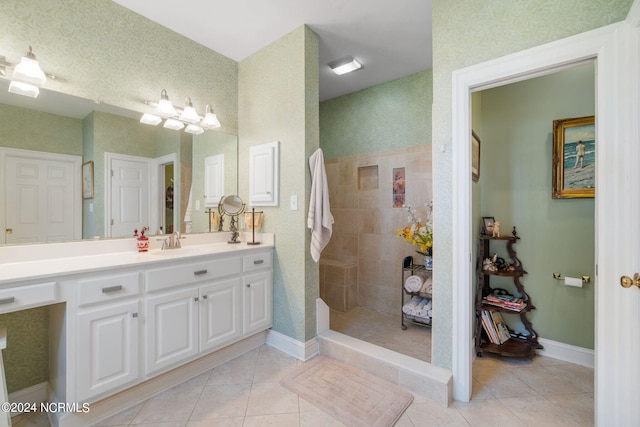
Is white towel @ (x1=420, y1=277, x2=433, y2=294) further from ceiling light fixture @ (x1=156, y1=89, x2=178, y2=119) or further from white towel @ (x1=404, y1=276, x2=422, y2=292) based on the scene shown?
ceiling light fixture @ (x1=156, y1=89, x2=178, y2=119)

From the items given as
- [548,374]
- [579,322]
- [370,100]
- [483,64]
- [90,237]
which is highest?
[370,100]

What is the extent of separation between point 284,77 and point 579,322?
310 centimetres

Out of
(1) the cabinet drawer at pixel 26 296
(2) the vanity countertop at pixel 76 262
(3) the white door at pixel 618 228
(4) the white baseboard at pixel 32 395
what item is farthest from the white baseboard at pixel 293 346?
(3) the white door at pixel 618 228

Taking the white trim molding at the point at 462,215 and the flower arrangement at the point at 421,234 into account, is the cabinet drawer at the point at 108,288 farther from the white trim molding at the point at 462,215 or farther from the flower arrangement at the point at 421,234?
the flower arrangement at the point at 421,234

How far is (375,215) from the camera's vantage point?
10.9 feet

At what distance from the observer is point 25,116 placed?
168cm

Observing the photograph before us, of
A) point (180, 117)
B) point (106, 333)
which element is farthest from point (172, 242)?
point (180, 117)

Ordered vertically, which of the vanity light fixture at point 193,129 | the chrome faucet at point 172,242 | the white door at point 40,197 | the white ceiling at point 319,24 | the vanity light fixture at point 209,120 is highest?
the white ceiling at point 319,24

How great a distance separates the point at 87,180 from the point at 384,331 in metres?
2.77

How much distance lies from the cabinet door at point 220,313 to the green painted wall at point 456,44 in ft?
4.82

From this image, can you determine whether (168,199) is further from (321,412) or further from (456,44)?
(456,44)

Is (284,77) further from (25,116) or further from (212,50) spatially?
(25,116)

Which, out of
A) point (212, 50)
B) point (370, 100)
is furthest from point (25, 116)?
point (370, 100)

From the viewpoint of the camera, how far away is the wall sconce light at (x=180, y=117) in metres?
2.15
